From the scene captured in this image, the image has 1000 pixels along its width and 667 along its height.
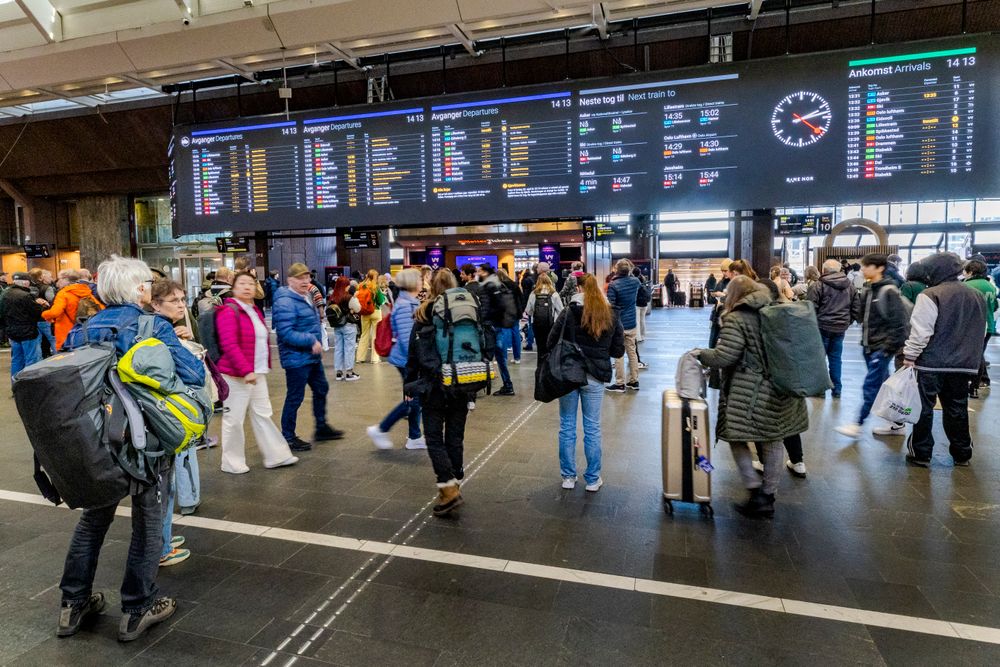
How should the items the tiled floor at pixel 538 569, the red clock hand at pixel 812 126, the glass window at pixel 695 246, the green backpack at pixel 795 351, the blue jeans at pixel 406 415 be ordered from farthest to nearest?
the glass window at pixel 695 246 → the red clock hand at pixel 812 126 → the blue jeans at pixel 406 415 → the green backpack at pixel 795 351 → the tiled floor at pixel 538 569

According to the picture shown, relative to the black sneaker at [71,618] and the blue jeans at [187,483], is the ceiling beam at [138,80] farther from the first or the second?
the black sneaker at [71,618]

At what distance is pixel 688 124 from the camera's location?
7824 millimetres

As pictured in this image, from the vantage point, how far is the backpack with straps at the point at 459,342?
3.66m

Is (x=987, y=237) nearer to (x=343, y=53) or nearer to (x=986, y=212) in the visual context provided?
(x=986, y=212)

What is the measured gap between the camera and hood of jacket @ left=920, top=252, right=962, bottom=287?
4.32 m

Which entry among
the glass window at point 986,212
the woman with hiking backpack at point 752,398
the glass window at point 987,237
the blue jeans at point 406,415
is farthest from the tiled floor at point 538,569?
the glass window at point 987,237

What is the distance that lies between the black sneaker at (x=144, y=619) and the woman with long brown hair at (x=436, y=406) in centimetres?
155

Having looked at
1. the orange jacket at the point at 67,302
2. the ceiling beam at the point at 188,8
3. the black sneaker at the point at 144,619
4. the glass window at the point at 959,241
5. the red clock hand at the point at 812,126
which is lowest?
the black sneaker at the point at 144,619

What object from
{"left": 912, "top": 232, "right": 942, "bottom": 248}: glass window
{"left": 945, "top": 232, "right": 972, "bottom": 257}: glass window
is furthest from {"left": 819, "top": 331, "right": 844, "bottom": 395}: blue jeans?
{"left": 945, "top": 232, "right": 972, "bottom": 257}: glass window

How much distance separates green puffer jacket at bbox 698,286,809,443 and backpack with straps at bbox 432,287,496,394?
1.42 metres

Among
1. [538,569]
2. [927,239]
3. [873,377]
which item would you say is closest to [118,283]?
[538,569]

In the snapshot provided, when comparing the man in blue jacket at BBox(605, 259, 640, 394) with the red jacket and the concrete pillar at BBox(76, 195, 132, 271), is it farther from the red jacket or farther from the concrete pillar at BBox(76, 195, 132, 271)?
the concrete pillar at BBox(76, 195, 132, 271)

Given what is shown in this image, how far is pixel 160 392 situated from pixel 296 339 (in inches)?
106

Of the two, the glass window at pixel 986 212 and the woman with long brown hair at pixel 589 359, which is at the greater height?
the glass window at pixel 986 212
